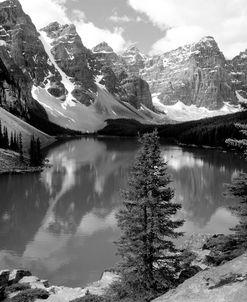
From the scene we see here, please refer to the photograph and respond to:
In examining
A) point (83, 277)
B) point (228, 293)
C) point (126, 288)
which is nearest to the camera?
point (228, 293)

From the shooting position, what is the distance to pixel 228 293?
13.5 m

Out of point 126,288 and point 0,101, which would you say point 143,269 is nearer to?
point 126,288

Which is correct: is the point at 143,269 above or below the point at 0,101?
below

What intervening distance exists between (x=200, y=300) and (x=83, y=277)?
74.9 ft

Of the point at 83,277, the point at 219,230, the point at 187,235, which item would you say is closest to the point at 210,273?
the point at 83,277

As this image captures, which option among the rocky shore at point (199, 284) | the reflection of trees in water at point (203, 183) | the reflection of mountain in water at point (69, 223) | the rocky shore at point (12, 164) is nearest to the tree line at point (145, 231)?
the rocky shore at point (199, 284)

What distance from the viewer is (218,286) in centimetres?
1427

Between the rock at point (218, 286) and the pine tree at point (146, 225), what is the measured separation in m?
5.44

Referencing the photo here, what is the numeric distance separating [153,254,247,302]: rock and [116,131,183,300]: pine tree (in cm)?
544

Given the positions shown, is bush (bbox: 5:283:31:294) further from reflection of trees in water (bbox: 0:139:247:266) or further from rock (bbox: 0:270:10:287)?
reflection of trees in water (bbox: 0:139:247:266)

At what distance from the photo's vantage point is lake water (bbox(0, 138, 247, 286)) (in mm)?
38431

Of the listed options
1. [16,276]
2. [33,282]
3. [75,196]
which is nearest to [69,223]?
[75,196]

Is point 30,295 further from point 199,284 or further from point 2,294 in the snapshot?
point 199,284

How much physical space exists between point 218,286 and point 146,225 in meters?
7.62
